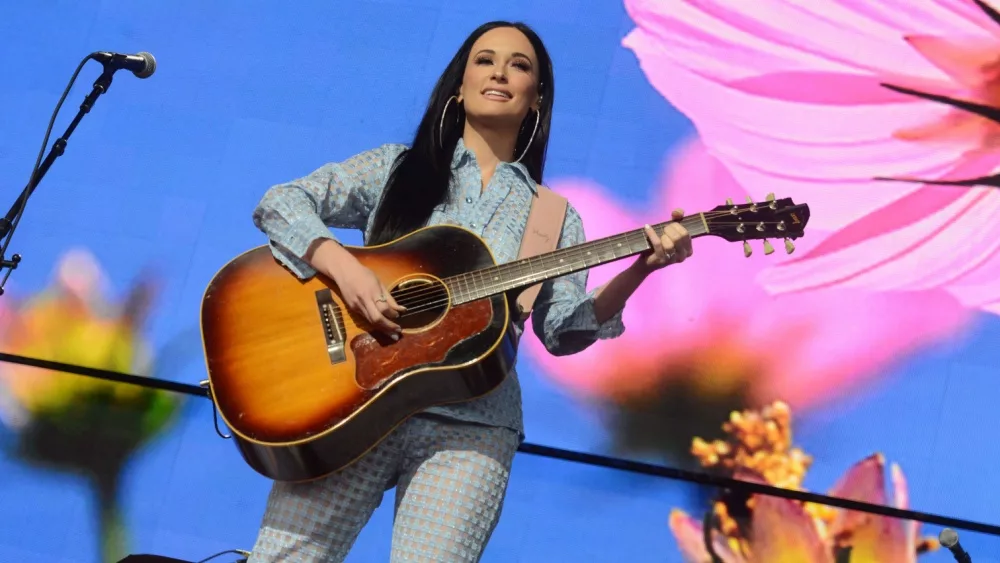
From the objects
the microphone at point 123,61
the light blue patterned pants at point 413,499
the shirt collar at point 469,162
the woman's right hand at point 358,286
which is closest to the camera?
the light blue patterned pants at point 413,499

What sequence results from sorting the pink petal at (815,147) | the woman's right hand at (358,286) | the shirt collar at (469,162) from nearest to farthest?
the woman's right hand at (358,286) < the shirt collar at (469,162) < the pink petal at (815,147)

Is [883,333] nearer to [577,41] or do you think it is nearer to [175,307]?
[577,41]

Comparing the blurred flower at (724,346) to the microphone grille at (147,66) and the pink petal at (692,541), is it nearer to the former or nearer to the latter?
the pink petal at (692,541)

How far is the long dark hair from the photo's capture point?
2.06 meters

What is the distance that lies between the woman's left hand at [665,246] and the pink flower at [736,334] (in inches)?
43.5

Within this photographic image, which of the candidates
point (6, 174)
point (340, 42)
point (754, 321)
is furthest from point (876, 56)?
point (6, 174)

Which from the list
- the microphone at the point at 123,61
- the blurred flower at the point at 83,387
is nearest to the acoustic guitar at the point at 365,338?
the microphone at the point at 123,61

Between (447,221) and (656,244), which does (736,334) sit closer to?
(656,244)

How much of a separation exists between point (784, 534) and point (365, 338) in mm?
1469

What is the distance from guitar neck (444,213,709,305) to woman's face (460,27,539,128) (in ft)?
1.13

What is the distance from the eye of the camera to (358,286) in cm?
188

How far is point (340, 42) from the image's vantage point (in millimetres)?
3527

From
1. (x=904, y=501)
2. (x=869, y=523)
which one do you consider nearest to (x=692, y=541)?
(x=869, y=523)

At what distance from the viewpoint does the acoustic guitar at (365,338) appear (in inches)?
71.3
